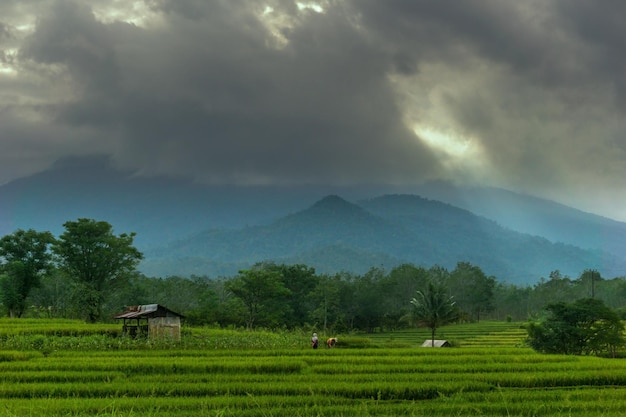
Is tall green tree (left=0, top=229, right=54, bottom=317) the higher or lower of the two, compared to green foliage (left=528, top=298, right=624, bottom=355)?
higher

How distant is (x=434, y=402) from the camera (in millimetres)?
16688

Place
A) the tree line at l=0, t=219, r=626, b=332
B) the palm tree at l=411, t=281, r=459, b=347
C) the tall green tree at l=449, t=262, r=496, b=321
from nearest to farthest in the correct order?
the palm tree at l=411, t=281, r=459, b=347 → the tree line at l=0, t=219, r=626, b=332 → the tall green tree at l=449, t=262, r=496, b=321

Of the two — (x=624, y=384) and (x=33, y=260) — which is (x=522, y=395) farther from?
(x=33, y=260)

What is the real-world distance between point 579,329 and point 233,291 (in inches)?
1614

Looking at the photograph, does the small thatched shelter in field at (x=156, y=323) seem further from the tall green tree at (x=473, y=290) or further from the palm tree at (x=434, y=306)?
the tall green tree at (x=473, y=290)

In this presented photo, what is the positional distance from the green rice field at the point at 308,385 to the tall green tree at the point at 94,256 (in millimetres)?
31728

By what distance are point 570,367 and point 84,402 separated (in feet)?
74.3

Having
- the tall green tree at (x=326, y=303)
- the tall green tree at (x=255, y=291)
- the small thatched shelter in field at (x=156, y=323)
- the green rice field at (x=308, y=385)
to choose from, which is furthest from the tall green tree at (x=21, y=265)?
the tall green tree at (x=326, y=303)

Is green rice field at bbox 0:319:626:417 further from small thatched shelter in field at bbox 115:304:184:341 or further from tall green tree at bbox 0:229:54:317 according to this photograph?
tall green tree at bbox 0:229:54:317

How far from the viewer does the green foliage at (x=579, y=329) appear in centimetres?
4219

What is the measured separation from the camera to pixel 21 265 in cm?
5831

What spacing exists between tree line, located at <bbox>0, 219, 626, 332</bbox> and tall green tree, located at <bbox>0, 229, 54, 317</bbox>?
119 millimetres

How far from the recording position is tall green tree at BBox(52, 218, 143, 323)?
59.6 metres

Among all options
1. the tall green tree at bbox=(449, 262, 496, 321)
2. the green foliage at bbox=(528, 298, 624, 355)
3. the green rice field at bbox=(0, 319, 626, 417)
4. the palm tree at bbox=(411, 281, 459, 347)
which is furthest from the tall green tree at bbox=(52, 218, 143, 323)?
the tall green tree at bbox=(449, 262, 496, 321)
